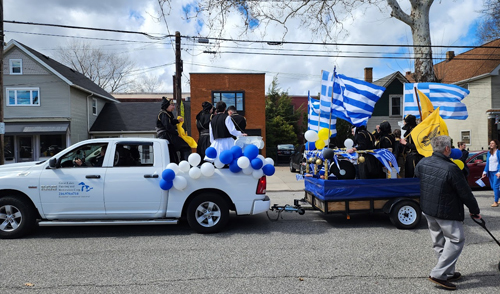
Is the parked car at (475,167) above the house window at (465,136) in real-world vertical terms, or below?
below

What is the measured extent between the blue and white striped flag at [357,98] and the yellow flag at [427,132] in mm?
1033

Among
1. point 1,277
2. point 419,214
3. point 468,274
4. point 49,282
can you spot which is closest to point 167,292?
point 49,282

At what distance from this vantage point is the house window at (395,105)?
92.6ft

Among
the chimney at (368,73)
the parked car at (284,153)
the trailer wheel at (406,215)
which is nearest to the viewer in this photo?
the trailer wheel at (406,215)

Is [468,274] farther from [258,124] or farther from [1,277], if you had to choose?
[258,124]

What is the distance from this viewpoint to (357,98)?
7.24m

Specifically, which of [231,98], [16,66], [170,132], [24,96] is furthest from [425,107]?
[16,66]

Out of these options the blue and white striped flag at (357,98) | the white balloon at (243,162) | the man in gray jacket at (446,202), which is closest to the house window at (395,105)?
the blue and white striped flag at (357,98)

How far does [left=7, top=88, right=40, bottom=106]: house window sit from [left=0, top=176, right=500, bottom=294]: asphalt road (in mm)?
21150

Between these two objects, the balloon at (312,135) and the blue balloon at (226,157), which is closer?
the blue balloon at (226,157)

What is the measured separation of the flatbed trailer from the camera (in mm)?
6383

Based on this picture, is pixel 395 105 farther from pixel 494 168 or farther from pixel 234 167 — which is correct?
pixel 234 167

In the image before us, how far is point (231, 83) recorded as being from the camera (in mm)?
25594

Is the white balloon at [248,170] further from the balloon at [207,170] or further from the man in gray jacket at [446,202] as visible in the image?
the man in gray jacket at [446,202]
